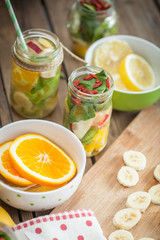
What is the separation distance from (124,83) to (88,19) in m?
0.35

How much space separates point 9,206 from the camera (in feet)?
3.94

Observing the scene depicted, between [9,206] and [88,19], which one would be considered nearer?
[9,206]

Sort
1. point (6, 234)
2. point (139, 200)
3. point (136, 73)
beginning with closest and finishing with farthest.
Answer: point (6, 234) < point (139, 200) < point (136, 73)

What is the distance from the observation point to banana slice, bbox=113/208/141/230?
1136mm

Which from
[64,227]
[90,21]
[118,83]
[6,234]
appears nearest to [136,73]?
[118,83]

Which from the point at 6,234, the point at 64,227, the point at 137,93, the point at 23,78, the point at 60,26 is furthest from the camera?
the point at 60,26

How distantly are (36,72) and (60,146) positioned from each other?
0.28m

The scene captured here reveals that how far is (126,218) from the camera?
1162mm

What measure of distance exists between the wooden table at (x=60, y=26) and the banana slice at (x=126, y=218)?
0.29 metres

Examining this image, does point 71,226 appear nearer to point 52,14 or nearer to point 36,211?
point 36,211

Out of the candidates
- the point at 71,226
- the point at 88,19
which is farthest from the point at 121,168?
the point at 88,19

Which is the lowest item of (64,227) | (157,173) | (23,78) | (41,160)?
(157,173)

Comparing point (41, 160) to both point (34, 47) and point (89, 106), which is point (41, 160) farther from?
point (34, 47)

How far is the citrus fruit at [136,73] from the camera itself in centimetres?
150
